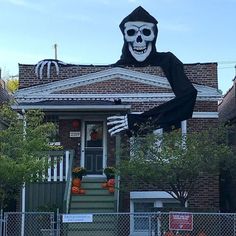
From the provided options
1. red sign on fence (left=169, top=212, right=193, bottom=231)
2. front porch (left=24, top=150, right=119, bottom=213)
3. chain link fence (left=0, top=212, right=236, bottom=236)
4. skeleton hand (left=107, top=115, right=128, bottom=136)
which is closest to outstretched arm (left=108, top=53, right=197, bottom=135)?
skeleton hand (left=107, top=115, right=128, bottom=136)

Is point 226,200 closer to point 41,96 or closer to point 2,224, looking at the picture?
point 41,96

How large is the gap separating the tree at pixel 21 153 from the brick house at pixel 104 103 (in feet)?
14.1

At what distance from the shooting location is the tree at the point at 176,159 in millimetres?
14961

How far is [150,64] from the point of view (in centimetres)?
2034

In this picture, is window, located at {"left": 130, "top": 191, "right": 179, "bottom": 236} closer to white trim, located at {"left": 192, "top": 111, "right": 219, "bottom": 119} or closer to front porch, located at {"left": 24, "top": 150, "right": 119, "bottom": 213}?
front porch, located at {"left": 24, "top": 150, "right": 119, "bottom": 213}

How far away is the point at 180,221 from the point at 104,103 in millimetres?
6957

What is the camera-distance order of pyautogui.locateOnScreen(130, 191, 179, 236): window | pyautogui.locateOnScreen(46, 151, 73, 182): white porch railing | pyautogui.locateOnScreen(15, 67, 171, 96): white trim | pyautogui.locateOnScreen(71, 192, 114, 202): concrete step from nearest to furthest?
pyautogui.locateOnScreen(71, 192, 114, 202): concrete step → pyautogui.locateOnScreen(46, 151, 73, 182): white porch railing → pyautogui.locateOnScreen(130, 191, 179, 236): window → pyautogui.locateOnScreen(15, 67, 171, 96): white trim

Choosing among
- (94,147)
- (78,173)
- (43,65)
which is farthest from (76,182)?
(43,65)

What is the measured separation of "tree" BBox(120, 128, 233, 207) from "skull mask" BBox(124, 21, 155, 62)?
5492mm

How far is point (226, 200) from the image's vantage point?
22.1 m

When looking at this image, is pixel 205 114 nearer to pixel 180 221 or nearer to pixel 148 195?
pixel 148 195

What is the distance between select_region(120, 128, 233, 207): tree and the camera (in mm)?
14961

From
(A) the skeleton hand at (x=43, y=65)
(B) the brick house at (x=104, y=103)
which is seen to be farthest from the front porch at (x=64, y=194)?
(A) the skeleton hand at (x=43, y=65)

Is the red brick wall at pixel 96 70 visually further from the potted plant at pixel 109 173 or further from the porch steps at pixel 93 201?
the porch steps at pixel 93 201
